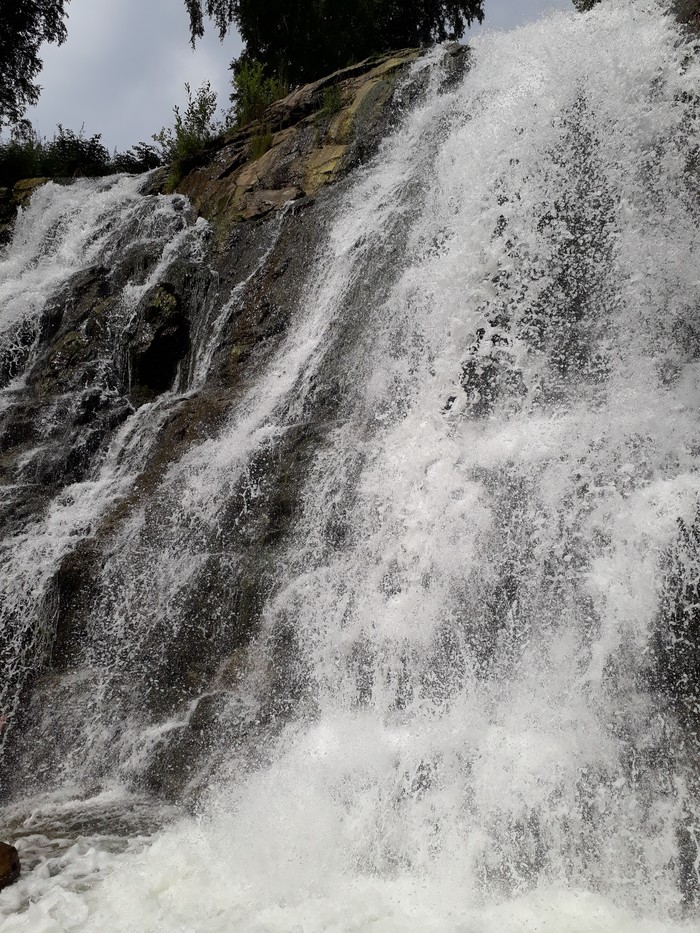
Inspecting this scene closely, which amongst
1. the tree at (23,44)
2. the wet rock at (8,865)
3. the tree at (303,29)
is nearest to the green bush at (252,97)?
the tree at (303,29)

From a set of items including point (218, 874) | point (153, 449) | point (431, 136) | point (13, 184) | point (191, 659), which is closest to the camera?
point (218, 874)

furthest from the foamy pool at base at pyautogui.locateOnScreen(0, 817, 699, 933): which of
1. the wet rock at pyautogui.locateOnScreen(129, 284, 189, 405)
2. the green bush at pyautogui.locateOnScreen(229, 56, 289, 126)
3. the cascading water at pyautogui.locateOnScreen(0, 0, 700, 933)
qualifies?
the green bush at pyautogui.locateOnScreen(229, 56, 289, 126)

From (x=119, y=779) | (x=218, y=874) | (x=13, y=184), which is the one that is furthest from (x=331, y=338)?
(x=13, y=184)

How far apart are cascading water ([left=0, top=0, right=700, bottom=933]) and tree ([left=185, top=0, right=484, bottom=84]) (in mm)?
8687

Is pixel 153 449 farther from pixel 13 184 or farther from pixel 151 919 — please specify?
pixel 13 184

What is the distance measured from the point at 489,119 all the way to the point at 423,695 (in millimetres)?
6600

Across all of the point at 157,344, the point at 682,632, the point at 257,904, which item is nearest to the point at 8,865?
the point at 257,904

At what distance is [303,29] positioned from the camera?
15.2 m

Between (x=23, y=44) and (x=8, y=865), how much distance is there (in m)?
18.1

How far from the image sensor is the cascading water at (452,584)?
3580mm

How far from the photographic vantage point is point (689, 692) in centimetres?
383

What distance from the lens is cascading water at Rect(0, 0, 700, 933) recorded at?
11.7 feet

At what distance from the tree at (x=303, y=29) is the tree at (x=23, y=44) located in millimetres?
3492

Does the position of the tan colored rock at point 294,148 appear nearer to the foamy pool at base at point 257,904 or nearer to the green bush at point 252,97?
the green bush at point 252,97
